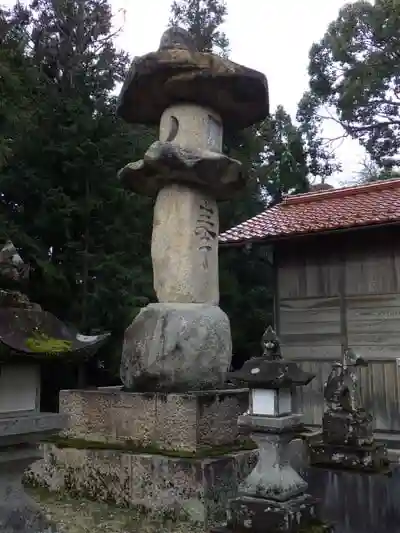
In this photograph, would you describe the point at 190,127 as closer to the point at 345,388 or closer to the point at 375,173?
the point at 345,388

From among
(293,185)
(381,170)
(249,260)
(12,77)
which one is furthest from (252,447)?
(381,170)

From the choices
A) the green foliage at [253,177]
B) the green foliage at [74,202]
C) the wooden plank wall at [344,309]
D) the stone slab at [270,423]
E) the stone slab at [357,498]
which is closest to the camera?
the stone slab at [270,423]

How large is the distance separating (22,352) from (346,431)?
5.61m

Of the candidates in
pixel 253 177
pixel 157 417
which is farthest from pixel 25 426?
pixel 253 177

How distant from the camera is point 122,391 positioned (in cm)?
549

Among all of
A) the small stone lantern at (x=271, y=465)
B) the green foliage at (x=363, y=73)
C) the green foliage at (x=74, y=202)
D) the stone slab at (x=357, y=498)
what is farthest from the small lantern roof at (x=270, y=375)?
the green foliage at (x=363, y=73)

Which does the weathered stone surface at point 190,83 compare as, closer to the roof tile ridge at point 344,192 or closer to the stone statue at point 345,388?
the stone statue at point 345,388

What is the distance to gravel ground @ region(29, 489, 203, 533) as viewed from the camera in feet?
14.5

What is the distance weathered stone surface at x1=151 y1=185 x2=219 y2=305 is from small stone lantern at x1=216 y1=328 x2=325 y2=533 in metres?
1.50

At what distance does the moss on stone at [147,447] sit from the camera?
4.85 meters

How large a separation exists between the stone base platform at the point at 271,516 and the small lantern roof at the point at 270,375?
872 mm

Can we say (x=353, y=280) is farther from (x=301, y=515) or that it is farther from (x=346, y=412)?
(x=301, y=515)

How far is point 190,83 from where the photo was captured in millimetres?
5746

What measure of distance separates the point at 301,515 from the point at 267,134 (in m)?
18.5
